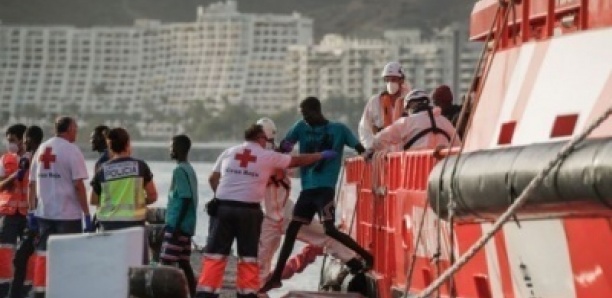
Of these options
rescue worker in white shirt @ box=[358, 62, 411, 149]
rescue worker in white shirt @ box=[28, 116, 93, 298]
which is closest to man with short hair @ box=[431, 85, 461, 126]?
rescue worker in white shirt @ box=[358, 62, 411, 149]

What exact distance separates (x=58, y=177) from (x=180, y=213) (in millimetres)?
1123

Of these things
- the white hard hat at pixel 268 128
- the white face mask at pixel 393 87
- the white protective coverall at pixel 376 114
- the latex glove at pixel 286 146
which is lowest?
the latex glove at pixel 286 146

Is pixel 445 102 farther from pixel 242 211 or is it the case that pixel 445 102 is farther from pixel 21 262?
pixel 21 262

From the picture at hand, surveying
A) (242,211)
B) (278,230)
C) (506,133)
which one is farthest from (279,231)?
(506,133)

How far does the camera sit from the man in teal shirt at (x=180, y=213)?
18500 mm

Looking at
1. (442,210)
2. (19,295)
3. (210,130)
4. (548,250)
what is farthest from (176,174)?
(210,130)

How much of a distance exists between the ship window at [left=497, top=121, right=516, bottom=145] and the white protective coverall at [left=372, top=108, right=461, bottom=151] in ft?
10.3

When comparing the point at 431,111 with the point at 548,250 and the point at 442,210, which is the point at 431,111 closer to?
the point at 442,210

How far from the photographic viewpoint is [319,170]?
1795cm

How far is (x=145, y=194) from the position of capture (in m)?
17.2

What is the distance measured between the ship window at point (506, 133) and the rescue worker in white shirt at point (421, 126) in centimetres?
317

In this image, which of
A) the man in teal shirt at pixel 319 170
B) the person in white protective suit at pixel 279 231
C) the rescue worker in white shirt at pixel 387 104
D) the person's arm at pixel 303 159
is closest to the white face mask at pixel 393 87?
the rescue worker in white shirt at pixel 387 104

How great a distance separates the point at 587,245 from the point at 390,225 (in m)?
5.40

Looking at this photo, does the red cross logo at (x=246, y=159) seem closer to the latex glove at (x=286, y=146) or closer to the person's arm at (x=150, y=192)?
the person's arm at (x=150, y=192)
